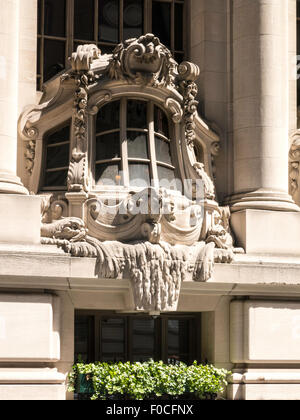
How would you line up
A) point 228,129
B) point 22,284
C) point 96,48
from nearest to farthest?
point 22,284, point 96,48, point 228,129

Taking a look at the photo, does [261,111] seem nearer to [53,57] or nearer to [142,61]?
[142,61]

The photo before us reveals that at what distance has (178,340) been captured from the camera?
25.9 meters

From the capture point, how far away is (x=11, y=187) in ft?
75.1

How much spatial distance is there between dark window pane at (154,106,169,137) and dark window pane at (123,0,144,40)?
8.37 ft

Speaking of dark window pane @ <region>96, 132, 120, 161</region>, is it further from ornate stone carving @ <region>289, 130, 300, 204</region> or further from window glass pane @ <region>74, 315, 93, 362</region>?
ornate stone carving @ <region>289, 130, 300, 204</region>

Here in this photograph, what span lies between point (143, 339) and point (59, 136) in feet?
17.8

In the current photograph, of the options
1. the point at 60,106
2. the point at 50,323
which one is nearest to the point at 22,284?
the point at 50,323

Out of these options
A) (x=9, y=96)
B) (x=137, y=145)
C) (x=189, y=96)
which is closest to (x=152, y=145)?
(x=137, y=145)

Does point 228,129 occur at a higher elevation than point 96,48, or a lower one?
lower

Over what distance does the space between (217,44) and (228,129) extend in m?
2.24

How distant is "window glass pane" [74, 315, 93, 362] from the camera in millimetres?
24891

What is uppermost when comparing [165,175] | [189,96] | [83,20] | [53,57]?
[83,20]

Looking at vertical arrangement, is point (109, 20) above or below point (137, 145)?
above

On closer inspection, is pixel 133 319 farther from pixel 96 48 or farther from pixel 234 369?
pixel 96 48
